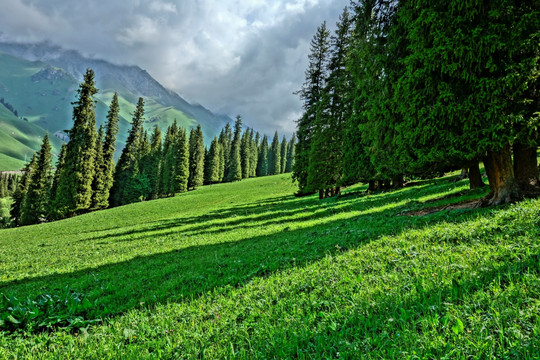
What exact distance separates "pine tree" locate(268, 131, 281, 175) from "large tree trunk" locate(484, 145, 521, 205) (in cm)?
10741

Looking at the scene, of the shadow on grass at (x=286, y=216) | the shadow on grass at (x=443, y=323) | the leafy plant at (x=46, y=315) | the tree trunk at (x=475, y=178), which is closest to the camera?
the shadow on grass at (x=443, y=323)

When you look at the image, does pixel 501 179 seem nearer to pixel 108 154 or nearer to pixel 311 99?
pixel 311 99

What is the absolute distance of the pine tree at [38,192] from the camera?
52.8 m

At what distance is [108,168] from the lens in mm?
52656

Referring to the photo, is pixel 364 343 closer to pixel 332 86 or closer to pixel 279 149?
pixel 332 86

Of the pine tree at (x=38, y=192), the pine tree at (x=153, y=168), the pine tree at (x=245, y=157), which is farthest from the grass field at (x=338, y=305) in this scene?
the pine tree at (x=245, y=157)

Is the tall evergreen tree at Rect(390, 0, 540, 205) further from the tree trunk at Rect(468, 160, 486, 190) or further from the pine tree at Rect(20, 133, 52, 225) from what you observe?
the pine tree at Rect(20, 133, 52, 225)

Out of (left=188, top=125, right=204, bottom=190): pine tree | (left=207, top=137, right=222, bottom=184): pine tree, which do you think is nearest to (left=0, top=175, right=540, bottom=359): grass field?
(left=188, top=125, right=204, bottom=190): pine tree

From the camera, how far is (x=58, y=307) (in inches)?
218

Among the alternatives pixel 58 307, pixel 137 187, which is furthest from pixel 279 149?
pixel 58 307

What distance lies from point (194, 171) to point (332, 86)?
5909 centimetres

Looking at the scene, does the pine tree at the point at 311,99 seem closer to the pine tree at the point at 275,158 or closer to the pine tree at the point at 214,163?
the pine tree at the point at 214,163

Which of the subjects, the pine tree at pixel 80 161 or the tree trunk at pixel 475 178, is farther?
the pine tree at pixel 80 161

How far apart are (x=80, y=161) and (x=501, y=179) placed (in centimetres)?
5544
